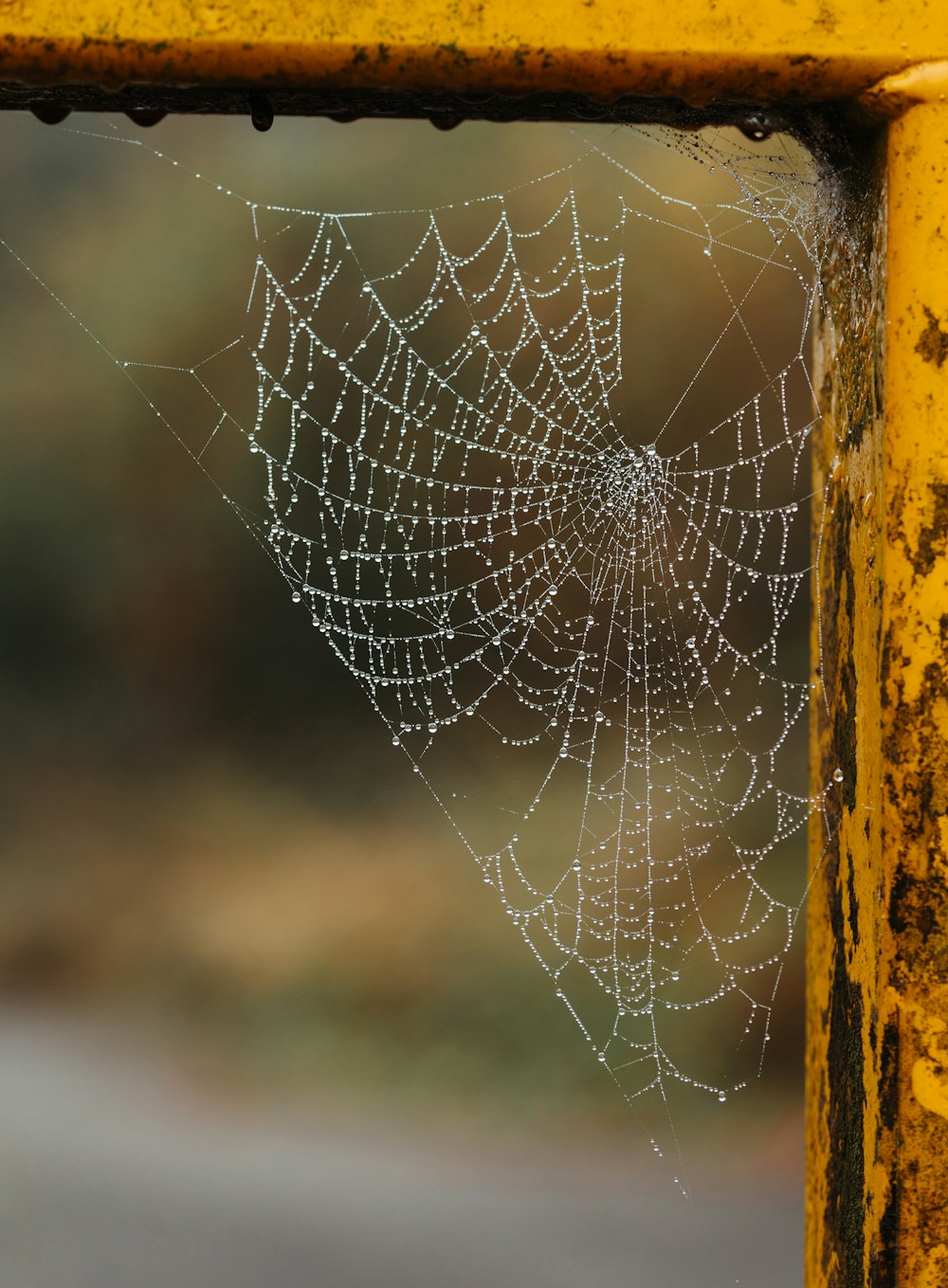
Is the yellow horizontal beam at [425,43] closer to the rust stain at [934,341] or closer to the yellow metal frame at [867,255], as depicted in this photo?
the yellow metal frame at [867,255]

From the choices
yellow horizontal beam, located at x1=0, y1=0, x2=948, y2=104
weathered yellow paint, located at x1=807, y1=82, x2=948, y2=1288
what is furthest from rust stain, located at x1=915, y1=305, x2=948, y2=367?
yellow horizontal beam, located at x1=0, y1=0, x2=948, y2=104

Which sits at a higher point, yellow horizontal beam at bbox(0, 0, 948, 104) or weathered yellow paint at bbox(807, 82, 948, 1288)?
yellow horizontal beam at bbox(0, 0, 948, 104)

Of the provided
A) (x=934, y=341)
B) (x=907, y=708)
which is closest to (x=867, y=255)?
(x=934, y=341)

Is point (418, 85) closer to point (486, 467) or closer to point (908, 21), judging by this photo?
point (908, 21)

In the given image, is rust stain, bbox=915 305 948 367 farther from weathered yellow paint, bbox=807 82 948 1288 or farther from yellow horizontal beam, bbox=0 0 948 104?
yellow horizontal beam, bbox=0 0 948 104

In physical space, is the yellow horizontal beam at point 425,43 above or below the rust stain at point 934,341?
above

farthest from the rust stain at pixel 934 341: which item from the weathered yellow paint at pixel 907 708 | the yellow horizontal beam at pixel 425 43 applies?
the yellow horizontal beam at pixel 425 43

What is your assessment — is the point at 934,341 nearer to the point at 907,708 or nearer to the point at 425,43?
the point at 907,708
